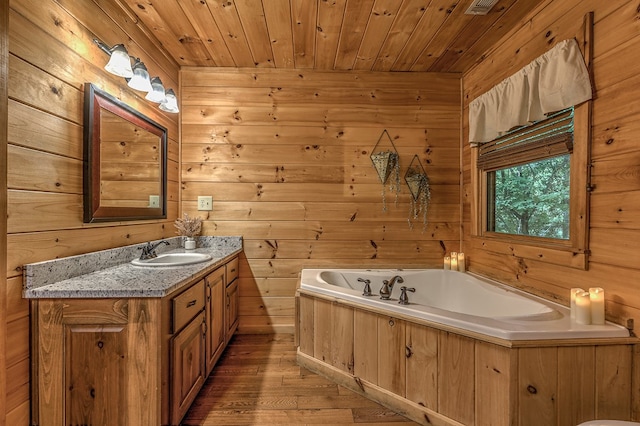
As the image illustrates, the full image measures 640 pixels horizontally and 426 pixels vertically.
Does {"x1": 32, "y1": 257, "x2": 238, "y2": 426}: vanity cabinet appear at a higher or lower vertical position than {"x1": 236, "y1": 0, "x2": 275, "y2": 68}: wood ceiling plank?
lower

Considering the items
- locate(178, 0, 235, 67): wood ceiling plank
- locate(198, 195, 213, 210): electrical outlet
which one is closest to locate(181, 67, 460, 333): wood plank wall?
locate(198, 195, 213, 210): electrical outlet

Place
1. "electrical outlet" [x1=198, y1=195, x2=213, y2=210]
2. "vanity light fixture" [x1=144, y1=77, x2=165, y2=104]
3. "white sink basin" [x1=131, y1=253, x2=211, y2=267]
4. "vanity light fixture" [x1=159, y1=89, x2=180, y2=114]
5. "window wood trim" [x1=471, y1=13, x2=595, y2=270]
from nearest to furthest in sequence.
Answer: "window wood trim" [x1=471, y1=13, x2=595, y2=270] → "white sink basin" [x1=131, y1=253, x2=211, y2=267] → "vanity light fixture" [x1=144, y1=77, x2=165, y2=104] → "vanity light fixture" [x1=159, y1=89, x2=180, y2=114] → "electrical outlet" [x1=198, y1=195, x2=213, y2=210]

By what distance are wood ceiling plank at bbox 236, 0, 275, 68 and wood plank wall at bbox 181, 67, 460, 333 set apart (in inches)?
6.8

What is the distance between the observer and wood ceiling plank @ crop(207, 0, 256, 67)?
1853mm

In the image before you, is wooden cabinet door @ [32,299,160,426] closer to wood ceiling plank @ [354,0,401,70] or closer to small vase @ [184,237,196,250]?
small vase @ [184,237,196,250]

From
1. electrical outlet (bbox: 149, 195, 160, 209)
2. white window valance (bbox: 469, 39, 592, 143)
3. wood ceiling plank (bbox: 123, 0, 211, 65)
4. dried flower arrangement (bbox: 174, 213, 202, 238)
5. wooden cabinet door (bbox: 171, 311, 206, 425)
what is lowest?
wooden cabinet door (bbox: 171, 311, 206, 425)

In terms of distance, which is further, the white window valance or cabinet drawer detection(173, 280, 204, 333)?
the white window valance

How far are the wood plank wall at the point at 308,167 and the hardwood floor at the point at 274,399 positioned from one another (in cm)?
61

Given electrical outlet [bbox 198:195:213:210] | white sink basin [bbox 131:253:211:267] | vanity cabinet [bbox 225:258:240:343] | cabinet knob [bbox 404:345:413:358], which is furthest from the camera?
electrical outlet [bbox 198:195:213:210]

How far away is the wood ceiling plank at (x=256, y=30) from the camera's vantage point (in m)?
1.86

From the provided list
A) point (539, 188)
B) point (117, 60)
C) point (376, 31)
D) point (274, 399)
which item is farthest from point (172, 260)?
point (539, 188)

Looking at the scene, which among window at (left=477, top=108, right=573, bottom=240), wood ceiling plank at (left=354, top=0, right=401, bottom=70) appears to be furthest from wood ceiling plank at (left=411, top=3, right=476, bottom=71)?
window at (left=477, top=108, right=573, bottom=240)

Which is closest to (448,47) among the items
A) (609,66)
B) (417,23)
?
(417,23)

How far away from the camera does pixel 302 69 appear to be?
2650 millimetres
